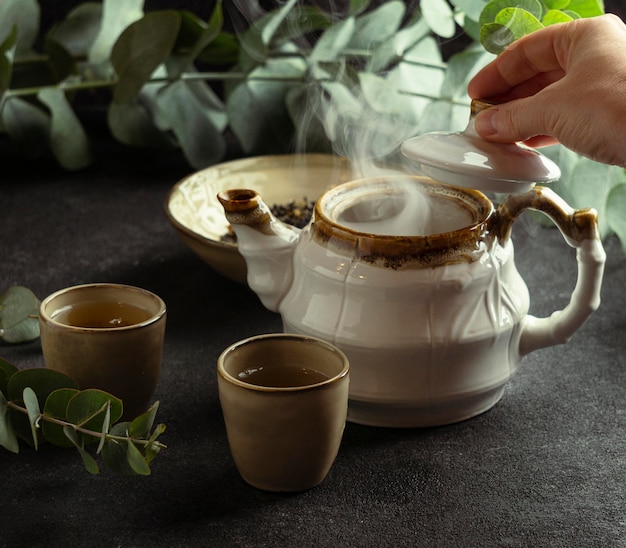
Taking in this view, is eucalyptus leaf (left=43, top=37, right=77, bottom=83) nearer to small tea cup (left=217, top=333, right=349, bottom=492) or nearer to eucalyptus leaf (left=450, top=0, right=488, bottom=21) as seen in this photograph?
eucalyptus leaf (left=450, top=0, right=488, bottom=21)

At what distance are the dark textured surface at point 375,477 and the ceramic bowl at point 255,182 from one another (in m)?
0.11

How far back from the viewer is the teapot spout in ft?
2.18

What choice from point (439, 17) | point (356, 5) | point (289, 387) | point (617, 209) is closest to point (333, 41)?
point (356, 5)

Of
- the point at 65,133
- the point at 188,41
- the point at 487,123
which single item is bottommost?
the point at 65,133

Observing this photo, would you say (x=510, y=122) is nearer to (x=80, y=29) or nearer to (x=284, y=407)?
(x=284, y=407)

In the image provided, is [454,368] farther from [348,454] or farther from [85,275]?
[85,275]

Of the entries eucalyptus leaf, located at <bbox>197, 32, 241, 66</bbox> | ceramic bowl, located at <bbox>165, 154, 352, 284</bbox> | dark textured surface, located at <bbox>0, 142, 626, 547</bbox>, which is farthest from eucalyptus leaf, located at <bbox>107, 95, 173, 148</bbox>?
dark textured surface, located at <bbox>0, 142, 626, 547</bbox>

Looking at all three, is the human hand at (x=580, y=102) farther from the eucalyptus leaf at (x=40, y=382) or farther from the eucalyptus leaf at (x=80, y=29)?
the eucalyptus leaf at (x=80, y=29)

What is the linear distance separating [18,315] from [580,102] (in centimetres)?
47

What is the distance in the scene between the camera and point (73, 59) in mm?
1204

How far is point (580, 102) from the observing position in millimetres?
578

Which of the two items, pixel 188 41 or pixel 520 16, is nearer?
pixel 520 16

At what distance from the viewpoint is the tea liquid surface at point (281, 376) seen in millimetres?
589

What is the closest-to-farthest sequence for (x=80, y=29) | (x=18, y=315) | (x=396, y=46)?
(x=18, y=315), (x=396, y=46), (x=80, y=29)
